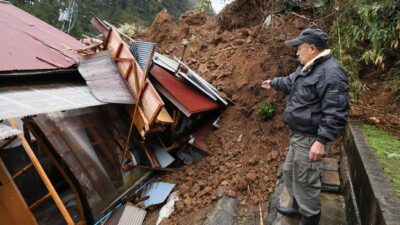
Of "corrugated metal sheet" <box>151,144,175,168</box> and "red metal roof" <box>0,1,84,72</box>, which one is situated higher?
"red metal roof" <box>0,1,84,72</box>

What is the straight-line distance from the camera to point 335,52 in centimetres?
594

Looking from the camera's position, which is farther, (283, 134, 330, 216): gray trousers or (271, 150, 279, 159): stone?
(271, 150, 279, 159): stone

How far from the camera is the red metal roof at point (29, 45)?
5877 millimetres

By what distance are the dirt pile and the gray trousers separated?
5.44ft

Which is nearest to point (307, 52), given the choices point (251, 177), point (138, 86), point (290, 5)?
point (251, 177)

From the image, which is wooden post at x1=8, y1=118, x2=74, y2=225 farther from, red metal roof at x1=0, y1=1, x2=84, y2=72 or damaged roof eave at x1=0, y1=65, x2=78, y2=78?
red metal roof at x1=0, y1=1, x2=84, y2=72

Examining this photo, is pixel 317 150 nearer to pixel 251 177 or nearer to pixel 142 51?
pixel 251 177

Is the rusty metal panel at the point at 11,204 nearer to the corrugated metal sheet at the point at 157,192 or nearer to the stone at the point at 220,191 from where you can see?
the corrugated metal sheet at the point at 157,192

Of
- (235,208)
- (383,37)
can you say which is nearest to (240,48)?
(383,37)

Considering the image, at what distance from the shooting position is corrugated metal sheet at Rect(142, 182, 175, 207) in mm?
5793

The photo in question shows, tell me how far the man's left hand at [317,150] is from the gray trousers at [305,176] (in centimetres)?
14

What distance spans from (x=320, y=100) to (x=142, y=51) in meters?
4.10

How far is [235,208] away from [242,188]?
13.8 inches

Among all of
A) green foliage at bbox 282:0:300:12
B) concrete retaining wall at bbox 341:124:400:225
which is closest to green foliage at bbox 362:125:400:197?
concrete retaining wall at bbox 341:124:400:225
